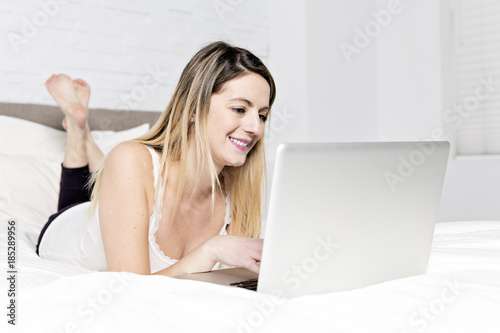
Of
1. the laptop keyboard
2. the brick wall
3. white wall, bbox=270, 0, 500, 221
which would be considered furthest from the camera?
white wall, bbox=270, 0, 500, 221

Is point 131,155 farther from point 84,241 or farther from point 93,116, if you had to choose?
point 93,116

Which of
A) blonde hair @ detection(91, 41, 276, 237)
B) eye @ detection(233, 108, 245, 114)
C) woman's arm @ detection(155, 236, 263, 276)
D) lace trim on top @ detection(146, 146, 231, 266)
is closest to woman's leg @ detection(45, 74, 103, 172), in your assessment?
blonde hair @ detection(91, 41, 276, 237)

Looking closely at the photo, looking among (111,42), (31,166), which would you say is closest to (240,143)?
(31,166)

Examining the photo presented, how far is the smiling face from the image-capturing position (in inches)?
54.6

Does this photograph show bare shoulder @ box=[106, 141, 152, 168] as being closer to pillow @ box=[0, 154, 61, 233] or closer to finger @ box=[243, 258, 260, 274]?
finger @ box=[243, 258, 260, 274]

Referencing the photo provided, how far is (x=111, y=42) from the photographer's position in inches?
115

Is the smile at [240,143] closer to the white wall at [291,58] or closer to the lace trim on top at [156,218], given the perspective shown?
the lace trim on top at [156,218]

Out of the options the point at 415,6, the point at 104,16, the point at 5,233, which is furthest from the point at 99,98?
the point at 415,6

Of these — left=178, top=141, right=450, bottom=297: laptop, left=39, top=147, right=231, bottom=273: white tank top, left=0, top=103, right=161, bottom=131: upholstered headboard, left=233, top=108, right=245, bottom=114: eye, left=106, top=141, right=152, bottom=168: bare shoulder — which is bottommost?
left=39, top=147, right=231, bottom=273: white tank top

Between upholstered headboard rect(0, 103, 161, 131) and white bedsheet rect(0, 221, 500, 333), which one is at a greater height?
upholstered headboard rect(0, 103, 161, 131)

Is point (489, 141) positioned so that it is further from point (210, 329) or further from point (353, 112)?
point (210, 329)

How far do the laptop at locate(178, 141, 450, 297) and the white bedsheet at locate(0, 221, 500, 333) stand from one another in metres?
0.03

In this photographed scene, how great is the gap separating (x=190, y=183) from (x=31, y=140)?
119 cm

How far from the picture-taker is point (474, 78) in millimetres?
3404
